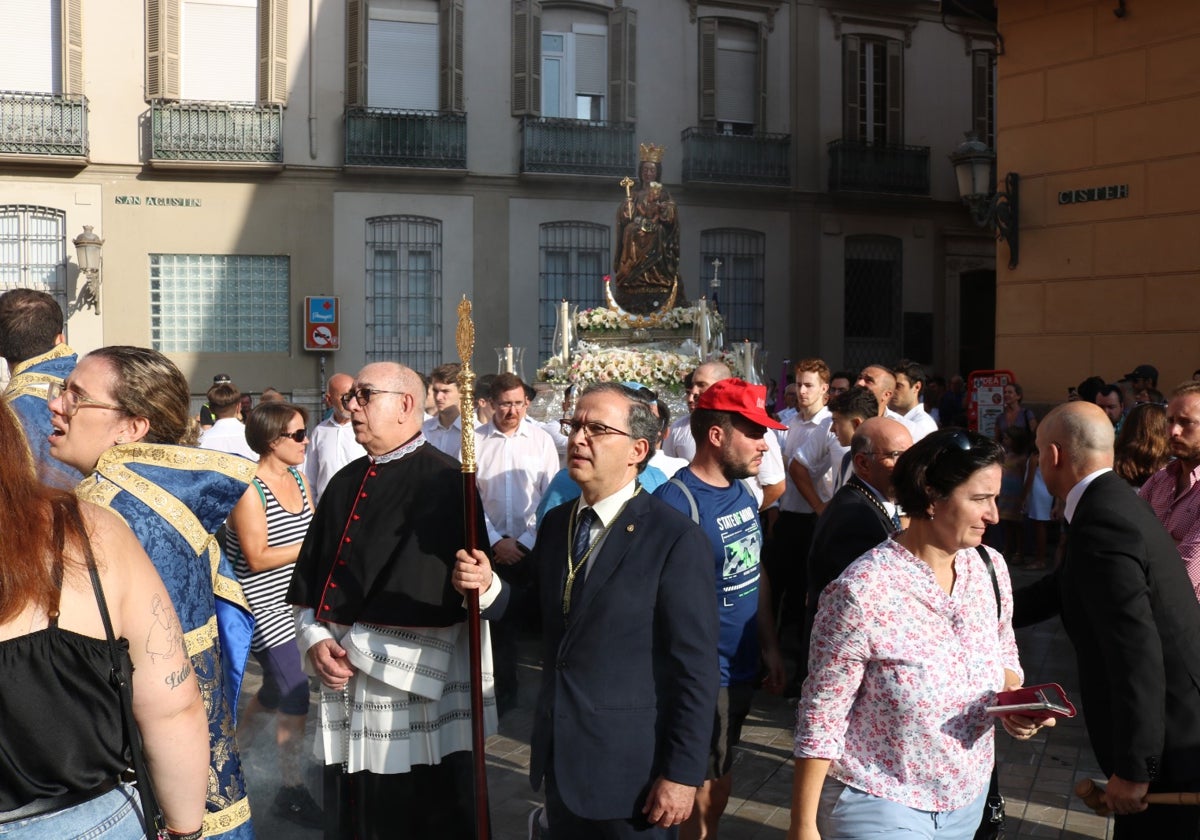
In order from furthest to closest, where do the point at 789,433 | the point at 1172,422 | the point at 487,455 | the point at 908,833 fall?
1. the point at 789,433
2. the point at 487,455
3. the point at 1172,422
4. the point at 908,833

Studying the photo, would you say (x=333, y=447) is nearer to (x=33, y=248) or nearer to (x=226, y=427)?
(x=226, y=427)

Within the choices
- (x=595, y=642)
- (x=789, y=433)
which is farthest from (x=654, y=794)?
(x=789, y=433)

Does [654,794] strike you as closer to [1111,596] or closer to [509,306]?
[1111,596]

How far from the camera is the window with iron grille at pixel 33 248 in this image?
20.1 meters

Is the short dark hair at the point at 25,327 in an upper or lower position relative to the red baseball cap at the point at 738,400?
upper

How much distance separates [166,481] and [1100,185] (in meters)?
11.8

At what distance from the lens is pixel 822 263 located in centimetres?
2434

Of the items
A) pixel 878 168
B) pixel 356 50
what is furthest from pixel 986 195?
pixel 356 50

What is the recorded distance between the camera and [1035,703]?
304 cm

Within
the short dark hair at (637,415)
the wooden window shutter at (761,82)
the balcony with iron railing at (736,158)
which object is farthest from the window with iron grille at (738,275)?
the short dark hair at (637,415)

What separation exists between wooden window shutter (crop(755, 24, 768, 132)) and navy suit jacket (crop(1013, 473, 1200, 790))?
68.6 feet

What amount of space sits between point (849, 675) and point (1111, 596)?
0.94m

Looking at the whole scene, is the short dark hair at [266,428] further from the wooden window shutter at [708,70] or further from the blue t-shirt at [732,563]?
the wooden window shutter at [708,70]

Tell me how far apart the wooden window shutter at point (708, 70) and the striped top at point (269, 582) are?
62.0 feet
